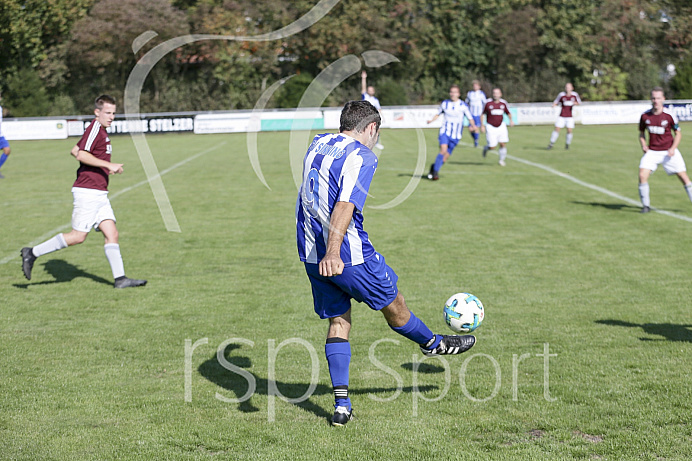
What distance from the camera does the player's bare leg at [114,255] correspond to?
931 cm

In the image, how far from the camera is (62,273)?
404 inches

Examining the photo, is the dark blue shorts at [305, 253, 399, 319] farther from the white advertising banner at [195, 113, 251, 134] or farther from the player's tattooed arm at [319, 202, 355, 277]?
the white advertising banner at [195, 113, 251, 134]

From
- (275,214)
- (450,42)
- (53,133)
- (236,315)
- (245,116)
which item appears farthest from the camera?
(450,42)

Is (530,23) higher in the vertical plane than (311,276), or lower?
higher

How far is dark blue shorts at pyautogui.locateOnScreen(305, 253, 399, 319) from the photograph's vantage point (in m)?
5.15

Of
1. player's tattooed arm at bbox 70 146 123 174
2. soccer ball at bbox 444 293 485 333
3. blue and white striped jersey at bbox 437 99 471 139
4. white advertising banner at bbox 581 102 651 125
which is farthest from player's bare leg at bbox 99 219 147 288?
white advertising banner at bbox 581 102 651 125


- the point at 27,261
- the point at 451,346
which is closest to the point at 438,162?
the point at 27,261

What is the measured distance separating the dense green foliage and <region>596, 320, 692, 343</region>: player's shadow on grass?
1683 inches

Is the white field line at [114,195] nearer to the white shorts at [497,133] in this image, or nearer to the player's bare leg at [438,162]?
the player's bare leg at [438,162]

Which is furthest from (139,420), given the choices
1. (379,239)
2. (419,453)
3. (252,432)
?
(379,239)

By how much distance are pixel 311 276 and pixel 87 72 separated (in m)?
52.3

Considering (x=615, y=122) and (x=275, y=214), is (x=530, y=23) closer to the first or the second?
(x=615, y=122)

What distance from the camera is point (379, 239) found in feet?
40.2

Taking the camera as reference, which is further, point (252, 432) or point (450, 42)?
point (450, 42)
